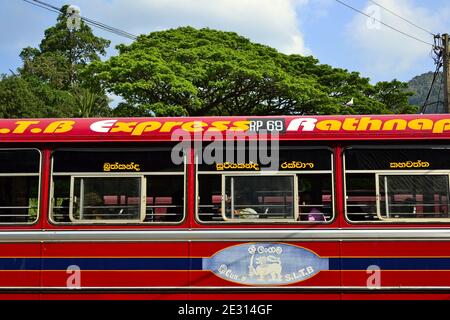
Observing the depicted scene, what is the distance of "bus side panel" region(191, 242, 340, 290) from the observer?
630 centimetres

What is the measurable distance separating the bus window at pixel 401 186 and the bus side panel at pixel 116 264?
219cm

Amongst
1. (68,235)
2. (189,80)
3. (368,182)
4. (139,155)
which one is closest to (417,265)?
(368,182)

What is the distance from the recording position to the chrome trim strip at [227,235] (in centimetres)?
624

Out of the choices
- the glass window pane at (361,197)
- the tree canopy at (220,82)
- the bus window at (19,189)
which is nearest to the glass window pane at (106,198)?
the bus window at (19,189)

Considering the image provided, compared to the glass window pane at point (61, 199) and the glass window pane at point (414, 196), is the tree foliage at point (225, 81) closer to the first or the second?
the glass window pane at point (61, 199)

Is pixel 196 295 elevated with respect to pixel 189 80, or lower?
lower

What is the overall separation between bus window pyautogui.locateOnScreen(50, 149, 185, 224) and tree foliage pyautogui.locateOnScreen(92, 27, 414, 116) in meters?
16.8

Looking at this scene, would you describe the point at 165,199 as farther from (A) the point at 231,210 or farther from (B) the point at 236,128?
(B) the point at 236,128

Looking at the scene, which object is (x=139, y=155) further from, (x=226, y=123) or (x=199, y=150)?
(x=226, y=123)

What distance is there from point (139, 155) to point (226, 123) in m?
1.17

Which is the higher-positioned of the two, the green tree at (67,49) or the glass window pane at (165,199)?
the green tree at (67,49)

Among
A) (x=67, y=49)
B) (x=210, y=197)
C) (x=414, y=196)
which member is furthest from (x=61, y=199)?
(x=67, y=49)

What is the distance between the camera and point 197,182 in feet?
21.3

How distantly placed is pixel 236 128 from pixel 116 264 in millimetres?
2229
